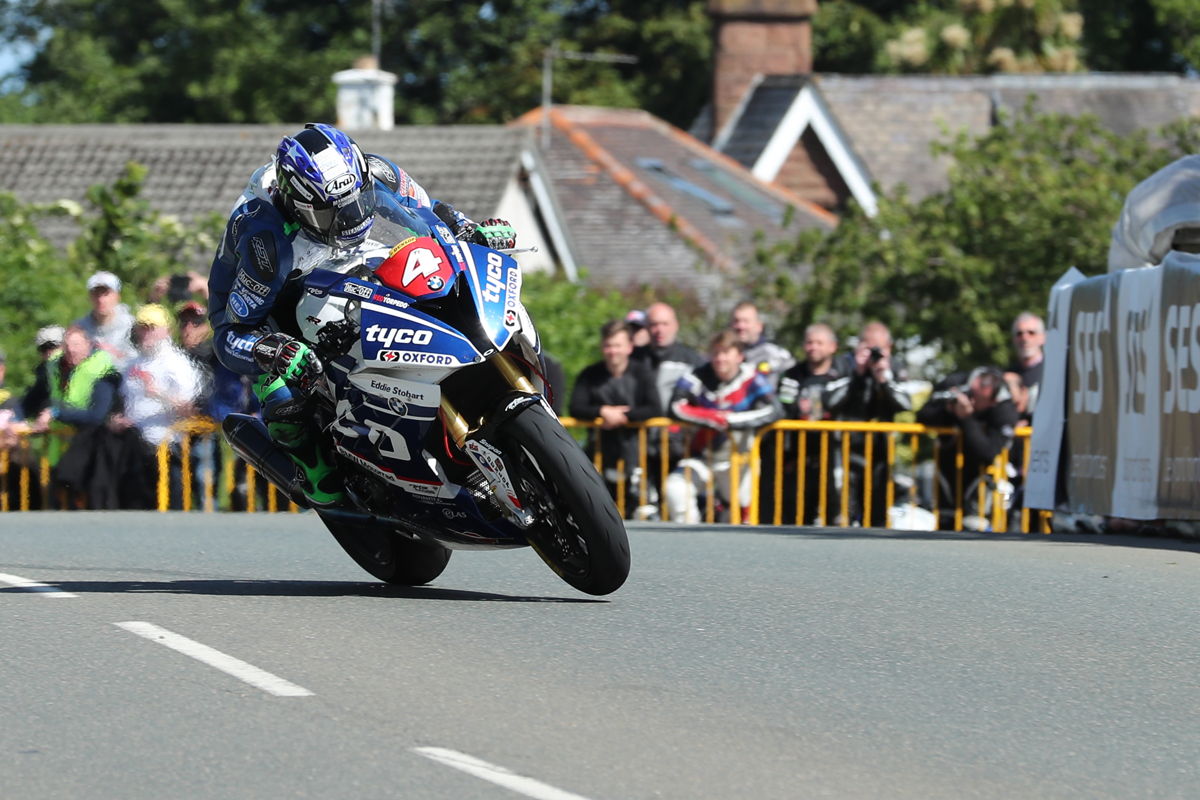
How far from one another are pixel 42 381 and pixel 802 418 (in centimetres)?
528

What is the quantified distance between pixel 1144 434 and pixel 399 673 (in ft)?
22.6

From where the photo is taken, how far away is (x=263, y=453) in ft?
31.1

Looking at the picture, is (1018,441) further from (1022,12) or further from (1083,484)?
(1022,12)

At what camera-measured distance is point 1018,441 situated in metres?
15.6

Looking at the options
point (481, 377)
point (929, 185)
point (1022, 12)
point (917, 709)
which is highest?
point (1022, 12)

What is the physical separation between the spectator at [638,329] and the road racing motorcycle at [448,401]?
7.54 meters

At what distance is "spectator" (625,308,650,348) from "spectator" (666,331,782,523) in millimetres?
747

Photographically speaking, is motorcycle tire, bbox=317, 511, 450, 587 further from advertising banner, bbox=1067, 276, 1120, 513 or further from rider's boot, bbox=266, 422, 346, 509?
advertising banner, bbox=1067, 276, 1120, 513

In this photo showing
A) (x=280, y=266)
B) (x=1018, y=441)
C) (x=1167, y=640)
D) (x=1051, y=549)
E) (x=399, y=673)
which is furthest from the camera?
(x=1018, y=441)

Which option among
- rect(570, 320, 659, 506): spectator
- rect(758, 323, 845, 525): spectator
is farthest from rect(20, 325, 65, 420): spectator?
rect(758, 323, 845, 525): spectator

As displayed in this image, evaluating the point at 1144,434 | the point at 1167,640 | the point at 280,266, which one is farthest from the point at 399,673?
the point at 1144,434

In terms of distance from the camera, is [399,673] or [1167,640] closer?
[399,673]

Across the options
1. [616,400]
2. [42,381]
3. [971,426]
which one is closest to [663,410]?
[616,400]

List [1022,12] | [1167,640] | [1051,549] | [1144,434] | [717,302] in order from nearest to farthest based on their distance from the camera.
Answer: [1167,640]
[1051,549]
[1144,434]
[717,302]
[1022,12]
